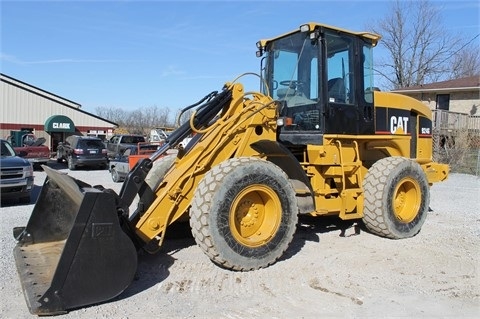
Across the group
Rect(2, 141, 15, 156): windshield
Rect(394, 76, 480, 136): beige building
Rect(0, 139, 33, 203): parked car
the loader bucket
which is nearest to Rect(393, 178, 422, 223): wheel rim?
the loader bucket

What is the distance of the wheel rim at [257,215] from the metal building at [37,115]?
1169 inches

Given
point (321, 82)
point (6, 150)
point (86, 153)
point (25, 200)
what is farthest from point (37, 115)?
point (321, 82)

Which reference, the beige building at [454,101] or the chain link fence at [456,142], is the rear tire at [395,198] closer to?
the chain link fence at [456,142]

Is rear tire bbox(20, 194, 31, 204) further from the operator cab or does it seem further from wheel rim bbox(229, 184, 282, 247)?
wheel rim bbox(229, 184, 282, 247)

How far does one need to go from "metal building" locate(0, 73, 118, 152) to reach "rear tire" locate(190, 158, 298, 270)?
97.6ft

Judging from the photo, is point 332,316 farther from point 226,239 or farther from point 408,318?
point 226,239

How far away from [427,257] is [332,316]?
2.47m

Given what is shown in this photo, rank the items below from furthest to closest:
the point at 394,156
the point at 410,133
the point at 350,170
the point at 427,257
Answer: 1. the point at 410,133
2. the point at 394,156
3. the point at 350,170
4. the point at 427,257

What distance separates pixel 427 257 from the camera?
5762 millimetres

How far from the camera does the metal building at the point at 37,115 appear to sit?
3109 cm

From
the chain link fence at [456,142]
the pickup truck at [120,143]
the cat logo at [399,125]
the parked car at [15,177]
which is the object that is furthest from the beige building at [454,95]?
the parked car at [15,177]

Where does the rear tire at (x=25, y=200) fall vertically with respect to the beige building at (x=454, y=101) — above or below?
below

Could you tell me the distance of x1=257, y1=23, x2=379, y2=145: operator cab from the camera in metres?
6.14

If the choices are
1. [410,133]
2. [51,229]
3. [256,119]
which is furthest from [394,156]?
[51,229]
